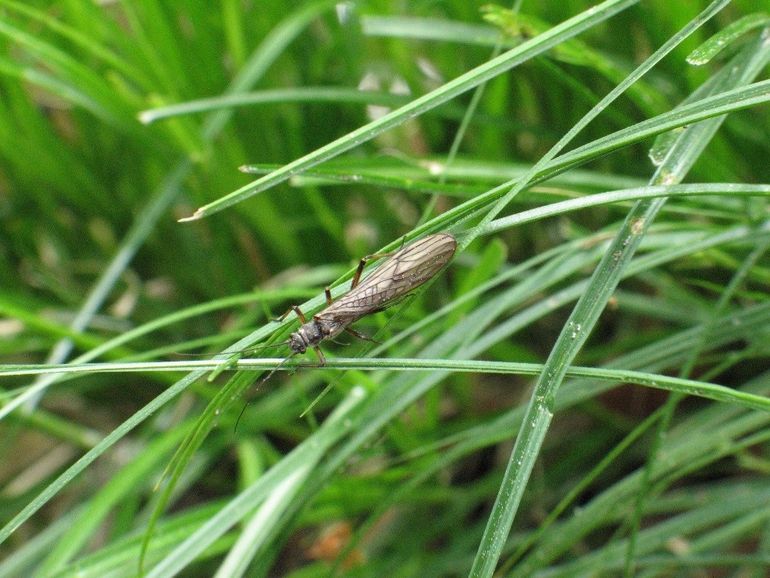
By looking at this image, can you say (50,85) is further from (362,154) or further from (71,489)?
(71,489)

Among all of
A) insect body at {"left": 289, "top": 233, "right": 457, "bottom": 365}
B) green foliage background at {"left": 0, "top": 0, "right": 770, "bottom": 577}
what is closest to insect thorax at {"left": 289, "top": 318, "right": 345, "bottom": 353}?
insect body at {"left": 289, "top": 233, "right": 457, "bottom": 365}

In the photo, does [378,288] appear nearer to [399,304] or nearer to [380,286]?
[380,286]

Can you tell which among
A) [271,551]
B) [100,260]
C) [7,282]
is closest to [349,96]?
[271,551]

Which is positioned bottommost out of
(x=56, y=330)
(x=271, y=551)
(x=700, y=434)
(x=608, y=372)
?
(x=700, y=434)

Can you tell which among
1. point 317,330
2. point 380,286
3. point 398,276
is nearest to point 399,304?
point 398,276

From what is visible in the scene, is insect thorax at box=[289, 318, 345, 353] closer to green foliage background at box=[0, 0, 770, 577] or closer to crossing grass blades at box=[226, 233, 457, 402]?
crossing grass blades at box=[226, 233, 457, 402]

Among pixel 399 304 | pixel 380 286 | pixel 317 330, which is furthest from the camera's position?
pixel 317 330

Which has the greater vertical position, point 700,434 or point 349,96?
point 349,96
